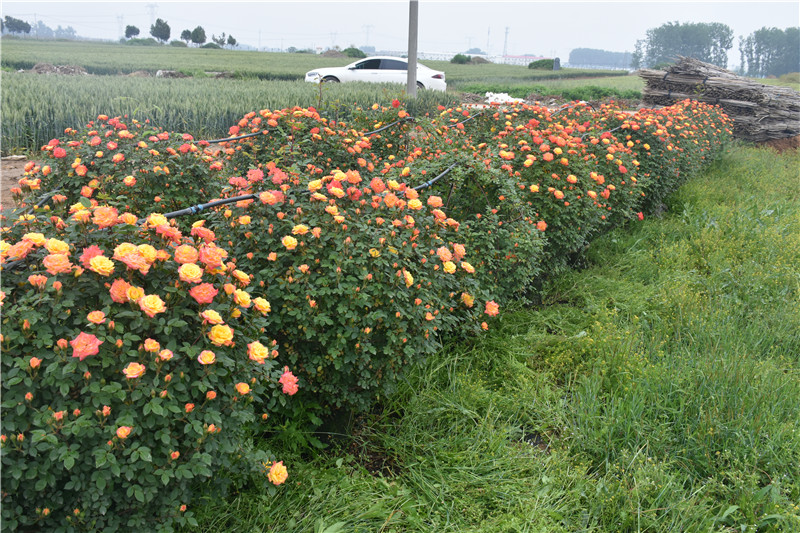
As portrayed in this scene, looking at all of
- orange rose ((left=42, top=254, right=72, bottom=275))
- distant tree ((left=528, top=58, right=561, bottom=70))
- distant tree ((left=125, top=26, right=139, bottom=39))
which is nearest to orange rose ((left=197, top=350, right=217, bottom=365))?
orange rose ((left=42, top=254, right=72, bottom=275))

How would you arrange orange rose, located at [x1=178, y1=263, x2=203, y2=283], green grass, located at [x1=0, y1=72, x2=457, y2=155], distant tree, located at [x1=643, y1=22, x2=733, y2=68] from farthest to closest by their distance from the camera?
distant tree, located at [x1=643, y1=22, x2=733, y2=68]
green grass, located at [x1=0, y1=72, x2=457, y2=155]
orange rose, located at [x1=178, y1=263, x2=203, y2=283]

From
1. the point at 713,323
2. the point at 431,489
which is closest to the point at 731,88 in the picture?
the point at 713,323

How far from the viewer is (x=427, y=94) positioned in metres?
13.1

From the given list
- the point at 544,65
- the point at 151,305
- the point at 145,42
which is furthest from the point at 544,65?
the point at 151,305

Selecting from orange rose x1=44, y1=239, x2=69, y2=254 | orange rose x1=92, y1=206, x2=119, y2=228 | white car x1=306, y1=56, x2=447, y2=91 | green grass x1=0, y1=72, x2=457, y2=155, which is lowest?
orange rose x1=44, y1=239, x2=69, y2=254

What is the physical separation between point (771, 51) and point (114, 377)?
99202mm

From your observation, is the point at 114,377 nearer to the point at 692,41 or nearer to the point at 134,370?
the point at 134,370

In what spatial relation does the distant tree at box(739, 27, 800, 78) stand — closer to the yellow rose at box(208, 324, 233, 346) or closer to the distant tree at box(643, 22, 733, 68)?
the distant tree at box(643, 22, 733, 68)

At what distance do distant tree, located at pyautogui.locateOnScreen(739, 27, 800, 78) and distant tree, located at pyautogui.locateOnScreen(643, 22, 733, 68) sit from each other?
4.08 meters

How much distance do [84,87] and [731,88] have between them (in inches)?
501

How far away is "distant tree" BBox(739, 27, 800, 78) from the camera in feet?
246

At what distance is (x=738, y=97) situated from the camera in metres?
11.4

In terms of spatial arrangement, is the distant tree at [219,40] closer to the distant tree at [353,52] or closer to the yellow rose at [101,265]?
the distant tree at [353,52]

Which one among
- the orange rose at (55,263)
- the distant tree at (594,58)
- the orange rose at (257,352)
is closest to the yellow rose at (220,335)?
the orange rose at (257,352)
